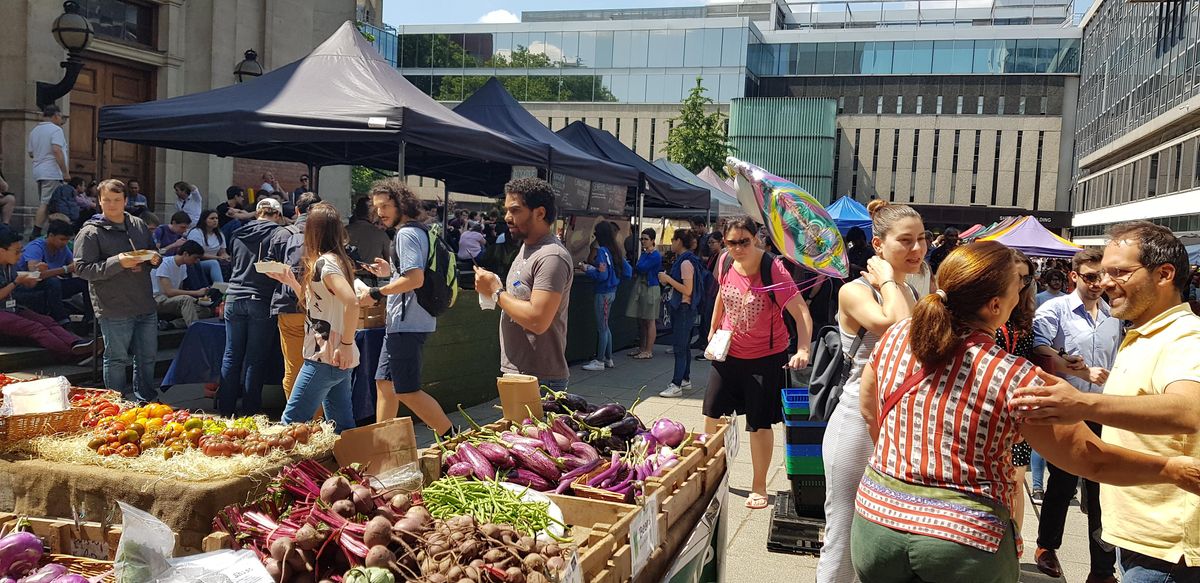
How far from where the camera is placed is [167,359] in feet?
30.4

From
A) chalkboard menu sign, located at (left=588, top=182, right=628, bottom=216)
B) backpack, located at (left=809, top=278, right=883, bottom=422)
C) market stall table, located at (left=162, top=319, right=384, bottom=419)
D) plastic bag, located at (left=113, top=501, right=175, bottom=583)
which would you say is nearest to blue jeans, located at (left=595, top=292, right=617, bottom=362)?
chalkboard menu sign, located at (left=588, top=182, right=628, bottom=216)

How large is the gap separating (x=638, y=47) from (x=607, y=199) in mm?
54469

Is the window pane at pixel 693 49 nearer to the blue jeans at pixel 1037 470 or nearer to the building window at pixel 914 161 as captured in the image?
the building window at pixel 914 161

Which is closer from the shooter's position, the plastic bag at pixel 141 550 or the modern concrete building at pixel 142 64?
the plastic bag at pixel 141 550

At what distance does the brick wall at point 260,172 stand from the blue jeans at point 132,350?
32.8 ft

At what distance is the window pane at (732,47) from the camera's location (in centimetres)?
6281

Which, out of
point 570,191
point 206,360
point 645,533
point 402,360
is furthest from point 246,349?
point 570,191

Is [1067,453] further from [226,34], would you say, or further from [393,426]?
[226,34]

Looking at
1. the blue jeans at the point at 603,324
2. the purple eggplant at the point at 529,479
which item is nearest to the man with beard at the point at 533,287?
the purple eggplant at the point at 529,479

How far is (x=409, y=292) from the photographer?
5.98 meters

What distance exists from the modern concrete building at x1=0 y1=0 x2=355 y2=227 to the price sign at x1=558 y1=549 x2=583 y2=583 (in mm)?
12723

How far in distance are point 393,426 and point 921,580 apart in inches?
76.1

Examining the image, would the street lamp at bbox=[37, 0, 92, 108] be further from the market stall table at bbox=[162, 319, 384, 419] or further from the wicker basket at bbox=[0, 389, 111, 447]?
the wicker basket at bbox=[0, 389, 111, 447]

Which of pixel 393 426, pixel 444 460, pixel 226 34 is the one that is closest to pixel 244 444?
A: pixel 393 426
